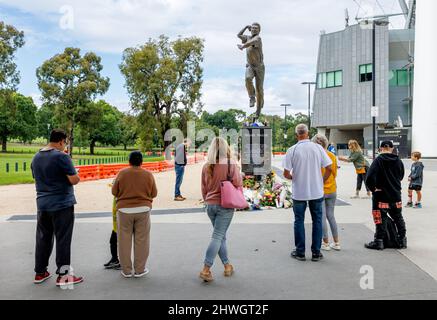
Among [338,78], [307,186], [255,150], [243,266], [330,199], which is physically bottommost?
[243,266]

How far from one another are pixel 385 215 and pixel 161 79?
39.3m

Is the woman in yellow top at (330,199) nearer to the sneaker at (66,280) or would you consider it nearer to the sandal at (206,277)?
the sandal at (206,277)

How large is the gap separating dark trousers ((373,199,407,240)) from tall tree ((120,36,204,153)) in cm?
3846

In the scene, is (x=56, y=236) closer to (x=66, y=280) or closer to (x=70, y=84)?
(x=66, y=280)

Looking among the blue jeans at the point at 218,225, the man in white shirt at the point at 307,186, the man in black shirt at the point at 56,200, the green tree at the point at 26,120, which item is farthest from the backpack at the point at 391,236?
the green tree at the point at 26,120

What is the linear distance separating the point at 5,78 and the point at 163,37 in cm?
1799

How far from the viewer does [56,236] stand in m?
5.19

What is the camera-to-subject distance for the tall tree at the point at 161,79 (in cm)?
4459

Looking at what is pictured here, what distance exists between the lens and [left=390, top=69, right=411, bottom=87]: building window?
51531 millimetres

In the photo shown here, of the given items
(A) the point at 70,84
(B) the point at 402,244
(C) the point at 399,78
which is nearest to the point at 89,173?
(B) the point at 402,244

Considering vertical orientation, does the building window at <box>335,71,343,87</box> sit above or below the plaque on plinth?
above

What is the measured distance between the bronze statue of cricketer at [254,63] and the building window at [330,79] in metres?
43.5

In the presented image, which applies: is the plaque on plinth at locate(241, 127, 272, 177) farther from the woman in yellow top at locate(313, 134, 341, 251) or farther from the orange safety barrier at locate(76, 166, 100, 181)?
the orange safety barrier at locate(76, 166, 100, 181)

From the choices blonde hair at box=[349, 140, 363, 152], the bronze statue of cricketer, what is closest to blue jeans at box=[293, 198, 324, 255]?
blonde hair at box=[349, 140, 363, 152]
